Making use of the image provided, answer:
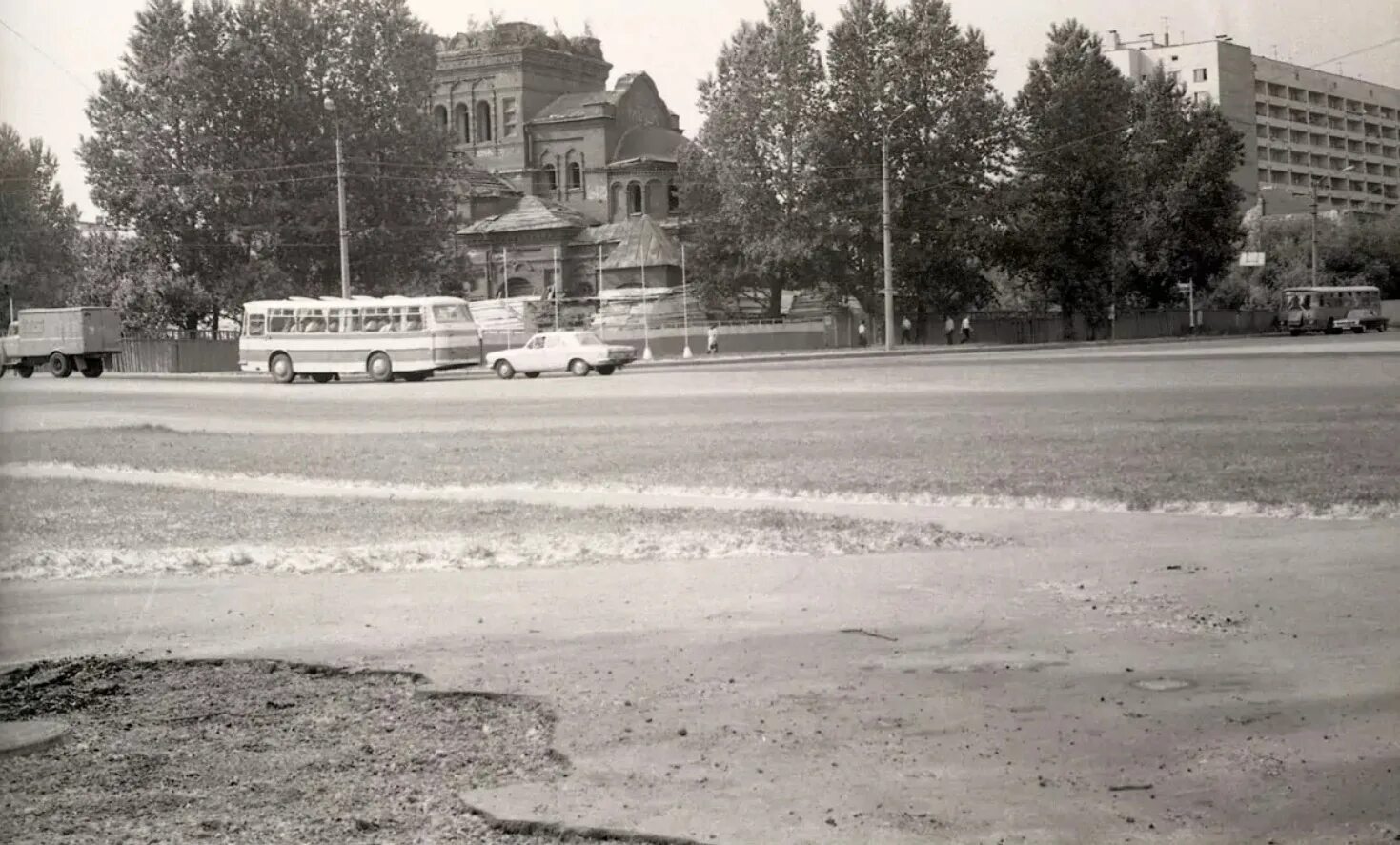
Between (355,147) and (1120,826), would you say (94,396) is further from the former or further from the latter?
(1120,826)

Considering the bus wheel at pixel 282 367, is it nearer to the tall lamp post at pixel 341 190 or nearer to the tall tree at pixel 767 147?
the tall lamp post at pixel 341 190

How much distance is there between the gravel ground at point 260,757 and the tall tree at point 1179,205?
4106 centimetres

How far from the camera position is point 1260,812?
354 centimetres

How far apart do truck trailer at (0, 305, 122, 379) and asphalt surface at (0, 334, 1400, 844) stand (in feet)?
16.0

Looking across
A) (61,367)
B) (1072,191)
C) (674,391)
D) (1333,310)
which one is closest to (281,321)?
(61,367)

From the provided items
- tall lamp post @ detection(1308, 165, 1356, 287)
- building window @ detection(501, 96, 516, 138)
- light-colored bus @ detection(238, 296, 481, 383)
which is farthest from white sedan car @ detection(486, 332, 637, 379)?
tall lamp post @ detection(1308, 165, 1356, 287)

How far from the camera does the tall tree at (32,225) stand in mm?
4918

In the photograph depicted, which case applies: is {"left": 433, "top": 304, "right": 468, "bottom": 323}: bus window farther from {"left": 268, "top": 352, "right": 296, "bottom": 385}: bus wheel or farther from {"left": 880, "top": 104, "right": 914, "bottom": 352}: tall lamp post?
{"left": 880, "top": 104, "right": 914, "bottom": 352}: tall lamp post

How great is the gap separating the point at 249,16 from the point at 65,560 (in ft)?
30.3

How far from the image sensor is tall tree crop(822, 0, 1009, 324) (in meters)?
18.4

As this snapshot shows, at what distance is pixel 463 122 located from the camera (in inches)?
1153

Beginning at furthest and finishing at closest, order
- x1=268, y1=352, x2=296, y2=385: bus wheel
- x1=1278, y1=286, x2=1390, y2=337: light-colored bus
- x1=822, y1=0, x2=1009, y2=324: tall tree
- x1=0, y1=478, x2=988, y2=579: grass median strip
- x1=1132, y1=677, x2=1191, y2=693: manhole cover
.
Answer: x1=268, y1=352, x2=296, y2=385: bus wheel, x1=1278, y1=286, x2=1390, y2=337: light-colored bus, x1=822, y1=0, x2=1009, y2=324: tall tree, x1=0, y1=478, x2=988, y2=579: grass median strip, x1=1132, y1=677, x2=1191, y2=693: manhole cover

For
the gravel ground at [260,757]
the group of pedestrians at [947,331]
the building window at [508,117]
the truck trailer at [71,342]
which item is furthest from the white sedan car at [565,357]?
the gravel ground at [260,757]

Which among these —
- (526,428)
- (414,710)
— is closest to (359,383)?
(526,428)
